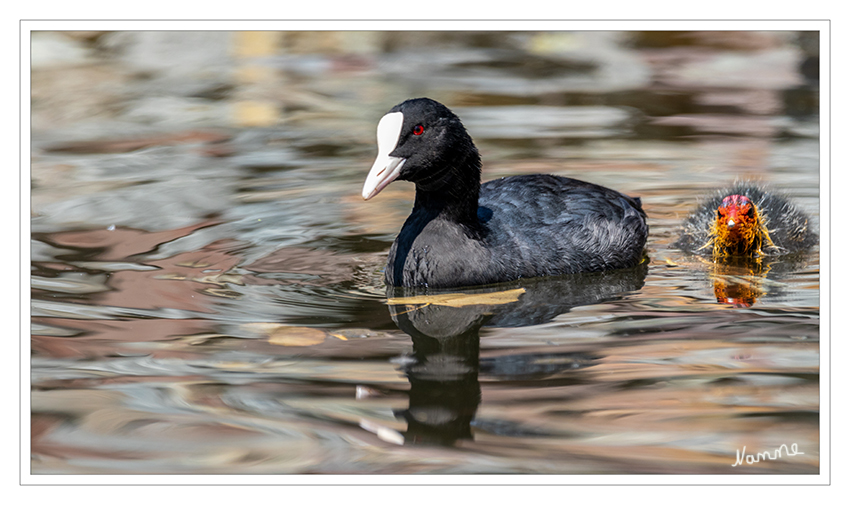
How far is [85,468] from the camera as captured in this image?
3.66 metres

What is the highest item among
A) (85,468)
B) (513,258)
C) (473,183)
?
(473,183)

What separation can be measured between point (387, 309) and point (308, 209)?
2.36 m

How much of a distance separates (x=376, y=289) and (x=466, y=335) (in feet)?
3.11

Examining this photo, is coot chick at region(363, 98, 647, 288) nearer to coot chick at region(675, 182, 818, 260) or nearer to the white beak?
the white beak

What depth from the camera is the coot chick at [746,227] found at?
6.19 meters

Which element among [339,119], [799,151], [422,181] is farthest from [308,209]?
[799,151]

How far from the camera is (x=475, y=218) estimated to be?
226 inches

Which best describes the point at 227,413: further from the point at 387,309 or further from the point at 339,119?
the point at 339,119

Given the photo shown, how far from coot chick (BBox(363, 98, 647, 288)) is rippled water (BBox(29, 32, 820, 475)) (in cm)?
17
